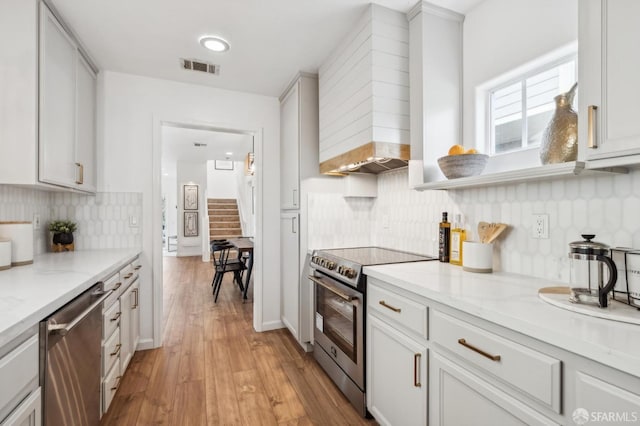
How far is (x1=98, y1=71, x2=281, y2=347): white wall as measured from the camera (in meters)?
2.77

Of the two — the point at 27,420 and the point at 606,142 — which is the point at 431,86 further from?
the point at 27,420

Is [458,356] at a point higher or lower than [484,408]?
higher

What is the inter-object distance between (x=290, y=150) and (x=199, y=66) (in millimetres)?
1056

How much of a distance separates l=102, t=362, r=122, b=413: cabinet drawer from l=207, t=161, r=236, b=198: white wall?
334 inches

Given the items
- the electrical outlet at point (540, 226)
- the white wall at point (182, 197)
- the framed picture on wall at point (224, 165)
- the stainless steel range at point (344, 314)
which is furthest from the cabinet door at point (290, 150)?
the framed picture on wall at point (224, 165)

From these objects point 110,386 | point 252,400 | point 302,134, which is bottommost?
point 252,400

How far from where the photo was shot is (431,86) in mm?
1927

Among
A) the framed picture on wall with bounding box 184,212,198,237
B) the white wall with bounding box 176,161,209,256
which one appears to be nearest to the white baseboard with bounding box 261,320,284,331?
the white wall with bounding box 176,161,209,256

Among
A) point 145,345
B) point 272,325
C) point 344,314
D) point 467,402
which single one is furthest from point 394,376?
point 145,345

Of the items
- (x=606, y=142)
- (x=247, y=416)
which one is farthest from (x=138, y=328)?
(x=606, y=142)

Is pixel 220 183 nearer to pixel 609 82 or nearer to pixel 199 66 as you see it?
pixel 199 66

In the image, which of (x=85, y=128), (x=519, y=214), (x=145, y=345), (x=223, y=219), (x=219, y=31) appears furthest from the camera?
(x=223, y=219)

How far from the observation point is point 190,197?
29.1 feet

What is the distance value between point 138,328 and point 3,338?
6.93ft
